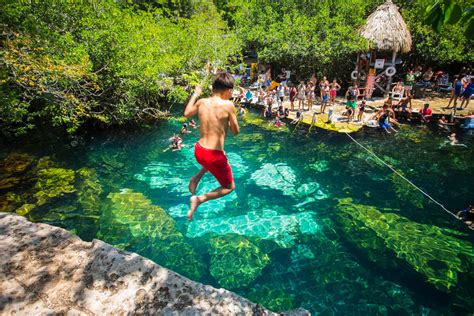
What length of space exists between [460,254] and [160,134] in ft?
46.1

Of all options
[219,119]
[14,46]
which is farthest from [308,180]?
[14,46]

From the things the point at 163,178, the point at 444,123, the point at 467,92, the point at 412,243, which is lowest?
the point at 163,178

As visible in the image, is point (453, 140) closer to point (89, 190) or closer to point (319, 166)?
point (319, 166)

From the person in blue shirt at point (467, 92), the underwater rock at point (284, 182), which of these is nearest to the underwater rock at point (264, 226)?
the underwater rock at point (284, 182)

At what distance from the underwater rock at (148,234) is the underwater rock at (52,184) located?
6.05 feet

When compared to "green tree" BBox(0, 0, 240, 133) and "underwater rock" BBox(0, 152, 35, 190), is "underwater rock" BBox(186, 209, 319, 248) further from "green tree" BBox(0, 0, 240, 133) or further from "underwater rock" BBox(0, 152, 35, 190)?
"underwater rock" BBox(0, 152, 35, 190)

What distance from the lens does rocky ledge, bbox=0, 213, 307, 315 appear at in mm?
2449

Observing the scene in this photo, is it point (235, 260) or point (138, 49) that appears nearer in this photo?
point (235, 260)

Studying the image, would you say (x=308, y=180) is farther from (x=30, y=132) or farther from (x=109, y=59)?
(x=30, y=132)

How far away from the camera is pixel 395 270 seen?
19.3 ft

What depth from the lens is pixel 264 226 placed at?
7586 millimetres

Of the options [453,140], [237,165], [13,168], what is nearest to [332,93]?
[453,140]

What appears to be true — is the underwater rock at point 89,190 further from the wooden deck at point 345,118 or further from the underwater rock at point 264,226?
the wooden deck at point 345,118

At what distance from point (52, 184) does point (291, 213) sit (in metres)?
8.47
